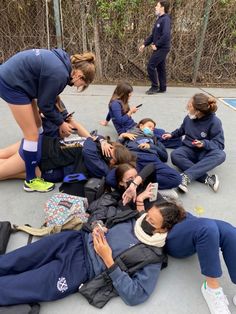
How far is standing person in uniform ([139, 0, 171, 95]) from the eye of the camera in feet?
16.2

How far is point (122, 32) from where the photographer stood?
5.84 metres

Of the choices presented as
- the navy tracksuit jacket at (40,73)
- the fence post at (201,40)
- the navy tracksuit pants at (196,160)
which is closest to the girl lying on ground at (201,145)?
the navy tracksuit pants at (196,160)

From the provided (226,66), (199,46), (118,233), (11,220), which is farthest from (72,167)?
(226,66)

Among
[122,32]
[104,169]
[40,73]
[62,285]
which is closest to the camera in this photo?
[62,285]

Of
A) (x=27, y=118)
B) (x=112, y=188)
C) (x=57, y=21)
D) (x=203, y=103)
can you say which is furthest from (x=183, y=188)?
(x=57, y=21)

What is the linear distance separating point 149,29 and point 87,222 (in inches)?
191

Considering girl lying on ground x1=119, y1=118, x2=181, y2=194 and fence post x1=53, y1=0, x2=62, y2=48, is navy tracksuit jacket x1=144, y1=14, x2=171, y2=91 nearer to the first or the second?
fence post x1=53, y1=0, x2=62, y2=48

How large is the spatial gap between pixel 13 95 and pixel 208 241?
1.74 m

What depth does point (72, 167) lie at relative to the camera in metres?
2.66

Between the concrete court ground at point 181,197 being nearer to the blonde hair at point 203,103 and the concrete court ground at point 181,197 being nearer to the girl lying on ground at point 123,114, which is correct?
the girl lying on ground at point 123,114

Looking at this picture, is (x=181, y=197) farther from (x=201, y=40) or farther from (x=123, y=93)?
(x=201, y=40)

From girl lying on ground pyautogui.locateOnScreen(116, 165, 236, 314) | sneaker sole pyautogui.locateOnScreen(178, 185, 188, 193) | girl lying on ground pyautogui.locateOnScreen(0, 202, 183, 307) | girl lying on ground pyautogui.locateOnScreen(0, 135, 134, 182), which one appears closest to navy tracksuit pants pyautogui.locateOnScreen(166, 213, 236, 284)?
girl lying on ground pyautogui.locateOnScreen(116, 165, 236, 314)

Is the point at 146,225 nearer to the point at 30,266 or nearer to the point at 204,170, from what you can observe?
the point at 30,266

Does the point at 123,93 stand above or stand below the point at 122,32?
below
